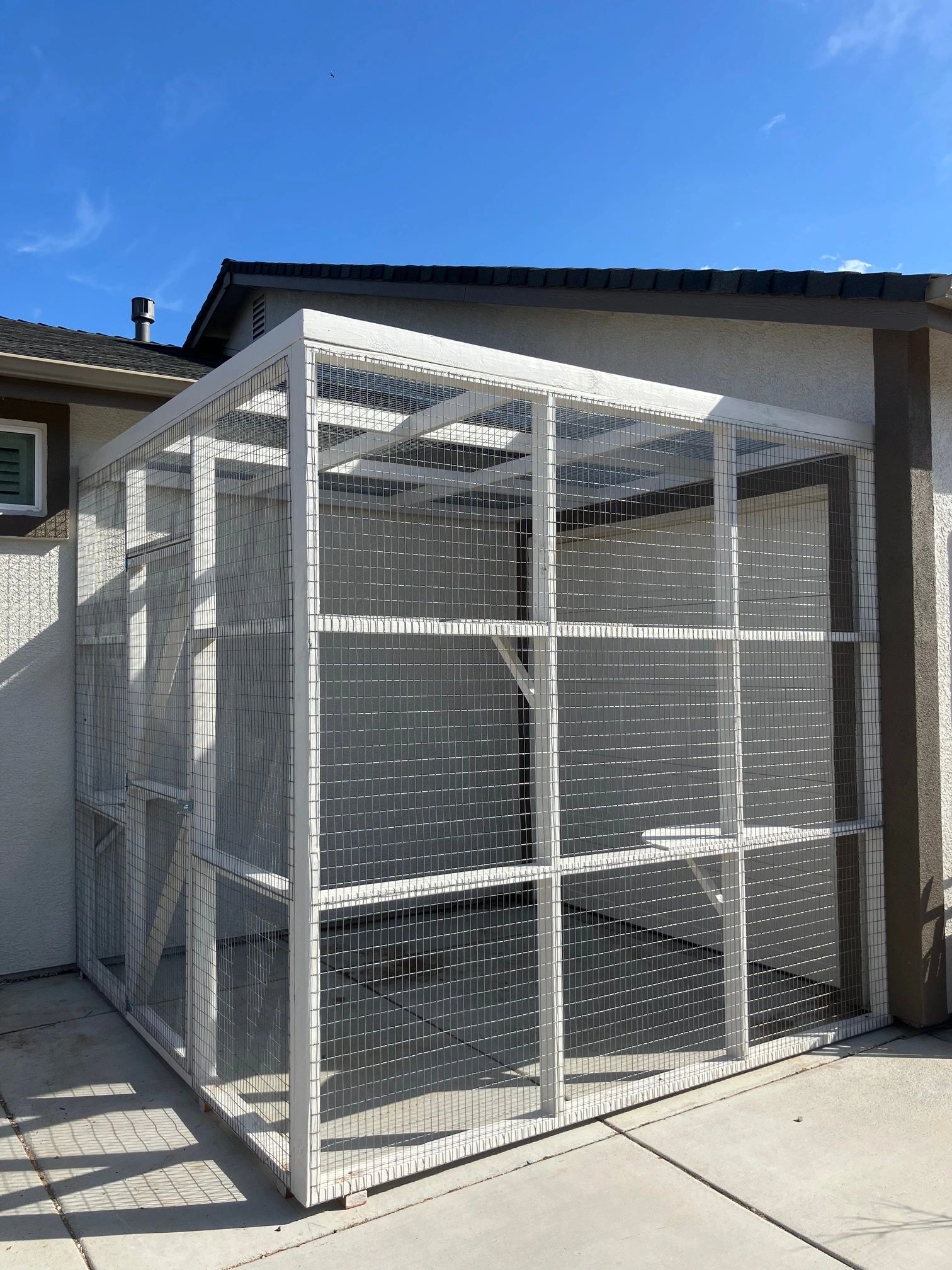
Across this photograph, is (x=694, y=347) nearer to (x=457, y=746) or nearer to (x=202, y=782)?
(x=457, y=746)

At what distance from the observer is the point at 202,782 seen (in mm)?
3357

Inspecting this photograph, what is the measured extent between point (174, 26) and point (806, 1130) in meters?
9.06

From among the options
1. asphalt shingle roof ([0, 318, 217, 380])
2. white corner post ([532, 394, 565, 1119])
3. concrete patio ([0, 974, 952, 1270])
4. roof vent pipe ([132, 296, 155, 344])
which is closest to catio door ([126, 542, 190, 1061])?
concrete patio ([0, 974, 952, 1270])

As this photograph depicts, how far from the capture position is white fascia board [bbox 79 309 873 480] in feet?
8.89

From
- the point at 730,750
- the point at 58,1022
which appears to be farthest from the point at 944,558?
the point at 58,1022

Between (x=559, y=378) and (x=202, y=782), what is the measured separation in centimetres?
188

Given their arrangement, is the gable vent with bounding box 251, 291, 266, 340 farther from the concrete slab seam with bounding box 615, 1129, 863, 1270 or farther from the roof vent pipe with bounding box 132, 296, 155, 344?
the concrete slab seam with bounding box 615, 1129, 863, 1270

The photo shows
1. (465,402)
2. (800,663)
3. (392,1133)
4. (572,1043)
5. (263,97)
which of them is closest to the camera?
(392,1133)

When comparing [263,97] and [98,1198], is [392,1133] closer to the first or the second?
[98,1198]

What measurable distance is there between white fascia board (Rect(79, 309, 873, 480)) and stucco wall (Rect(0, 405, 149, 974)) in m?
1.02

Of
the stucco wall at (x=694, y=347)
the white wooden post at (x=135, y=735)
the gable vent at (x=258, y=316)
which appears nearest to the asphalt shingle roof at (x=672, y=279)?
the stucco wall at (x=694, y=347)

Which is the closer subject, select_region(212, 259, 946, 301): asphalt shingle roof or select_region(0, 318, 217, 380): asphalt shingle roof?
select_region(212, 259, 946, 301): asphalt shingle roof

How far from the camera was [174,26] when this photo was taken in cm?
793

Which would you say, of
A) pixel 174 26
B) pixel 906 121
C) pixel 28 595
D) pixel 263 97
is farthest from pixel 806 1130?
pixel 906 121
